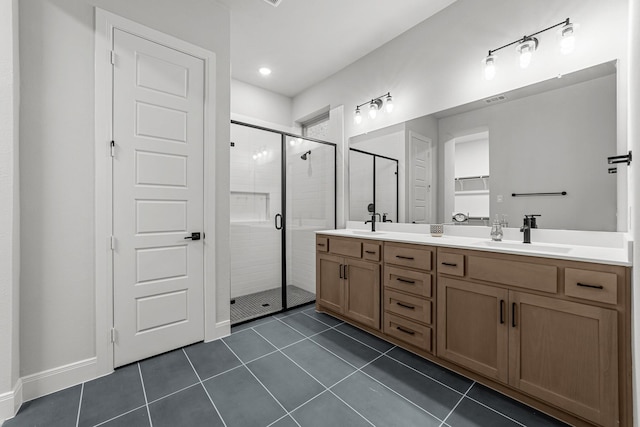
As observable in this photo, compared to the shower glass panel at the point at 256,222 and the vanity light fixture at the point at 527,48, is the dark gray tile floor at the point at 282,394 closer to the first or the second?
the shower glass panel at the point at 256,222

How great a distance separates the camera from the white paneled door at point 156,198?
197 centimetres

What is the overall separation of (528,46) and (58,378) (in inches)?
153

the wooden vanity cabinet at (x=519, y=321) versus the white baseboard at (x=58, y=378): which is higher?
the wooden vanity cabinet at (x=519, y=321)

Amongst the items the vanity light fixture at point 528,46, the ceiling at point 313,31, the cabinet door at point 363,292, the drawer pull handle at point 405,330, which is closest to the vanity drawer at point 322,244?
the cabinet door at point 363,292

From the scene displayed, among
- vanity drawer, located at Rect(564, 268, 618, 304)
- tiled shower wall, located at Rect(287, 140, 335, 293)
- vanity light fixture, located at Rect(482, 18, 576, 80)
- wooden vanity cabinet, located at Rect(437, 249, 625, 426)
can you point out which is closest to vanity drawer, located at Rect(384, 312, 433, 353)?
wooden vanity cabinet, located at Rect(437, 249, 625, 426)

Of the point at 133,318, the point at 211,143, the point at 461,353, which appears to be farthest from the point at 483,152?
the point at 133,318

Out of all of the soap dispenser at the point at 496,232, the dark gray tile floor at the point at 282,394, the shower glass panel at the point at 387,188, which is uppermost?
the shower glass panel at the point at 387,188

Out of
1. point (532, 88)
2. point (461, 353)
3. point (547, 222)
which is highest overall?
point (532, 88)

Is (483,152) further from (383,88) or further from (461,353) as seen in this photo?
(461,353)

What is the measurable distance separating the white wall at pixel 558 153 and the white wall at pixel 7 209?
3.16 metres

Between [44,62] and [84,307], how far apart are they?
62.7 inches

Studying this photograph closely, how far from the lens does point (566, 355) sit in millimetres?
1417

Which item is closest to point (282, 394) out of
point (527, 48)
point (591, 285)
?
point (591, 285)

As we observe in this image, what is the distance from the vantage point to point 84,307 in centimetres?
184
